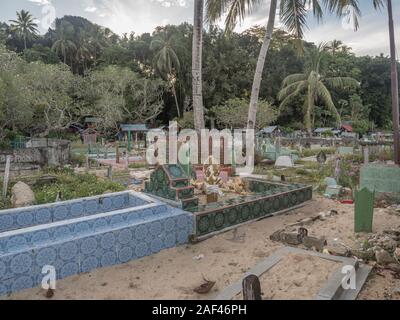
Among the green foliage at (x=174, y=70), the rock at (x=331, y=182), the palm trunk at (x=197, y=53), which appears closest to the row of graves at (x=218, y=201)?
the rock at (x=331, y=182)

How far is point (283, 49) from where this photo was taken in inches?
1796

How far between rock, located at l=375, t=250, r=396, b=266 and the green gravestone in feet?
5.23

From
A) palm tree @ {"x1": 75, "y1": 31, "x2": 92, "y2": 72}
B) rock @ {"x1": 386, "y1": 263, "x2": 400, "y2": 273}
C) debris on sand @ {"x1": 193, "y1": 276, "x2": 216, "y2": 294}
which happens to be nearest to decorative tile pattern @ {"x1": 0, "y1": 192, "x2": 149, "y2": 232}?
debris on sand @ {"x1": 193, "y1": 276, "x2": 216, "y2": 294}

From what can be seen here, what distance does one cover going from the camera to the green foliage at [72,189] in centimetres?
888

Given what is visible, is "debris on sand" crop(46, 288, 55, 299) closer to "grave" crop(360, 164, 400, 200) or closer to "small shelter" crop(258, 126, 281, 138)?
"grave" crop(360, 164, 400, 200)

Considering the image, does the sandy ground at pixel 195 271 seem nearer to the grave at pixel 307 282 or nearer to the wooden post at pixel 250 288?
the grave at pixel 307 282

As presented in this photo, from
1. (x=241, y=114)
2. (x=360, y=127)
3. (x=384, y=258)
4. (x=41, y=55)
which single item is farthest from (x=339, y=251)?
(x=360, y=127)

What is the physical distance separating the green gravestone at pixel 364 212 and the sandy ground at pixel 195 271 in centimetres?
29

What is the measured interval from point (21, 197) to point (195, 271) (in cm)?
576

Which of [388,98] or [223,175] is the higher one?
[388,98]
